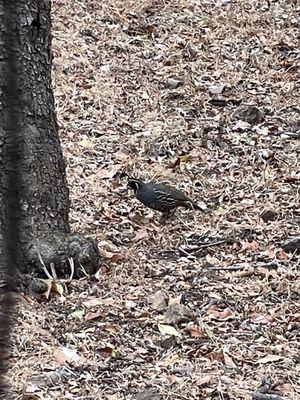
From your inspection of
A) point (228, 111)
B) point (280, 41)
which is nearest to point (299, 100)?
point (228, 111)

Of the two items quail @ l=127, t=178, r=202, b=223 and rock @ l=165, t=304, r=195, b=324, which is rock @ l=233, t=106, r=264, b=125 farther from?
rock @ l=165, t=304, r=195, b=324

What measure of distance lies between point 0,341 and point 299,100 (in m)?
6.16

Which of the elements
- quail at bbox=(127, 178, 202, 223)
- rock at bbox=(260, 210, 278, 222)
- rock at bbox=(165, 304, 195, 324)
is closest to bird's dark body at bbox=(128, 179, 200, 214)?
quail at bbox=(127, 178, 202, 223)

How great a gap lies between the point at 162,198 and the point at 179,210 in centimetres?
26

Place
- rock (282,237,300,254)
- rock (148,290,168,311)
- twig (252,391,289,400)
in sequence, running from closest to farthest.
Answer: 1. twig (252,391,289,400)
2. rock (148,290,168,311)
3. rock (282,237,300,254)

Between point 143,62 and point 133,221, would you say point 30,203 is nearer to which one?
point 133,221

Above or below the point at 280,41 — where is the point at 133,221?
below

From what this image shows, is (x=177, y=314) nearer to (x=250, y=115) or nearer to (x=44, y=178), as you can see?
(x=44, y=178)

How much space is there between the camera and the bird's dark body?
477 centimetres

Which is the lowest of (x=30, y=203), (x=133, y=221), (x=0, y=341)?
(x=133, y=221)

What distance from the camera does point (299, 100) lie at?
652 cm

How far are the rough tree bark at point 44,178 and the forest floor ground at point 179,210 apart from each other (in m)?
0.16

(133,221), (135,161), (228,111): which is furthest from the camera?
(228,111)

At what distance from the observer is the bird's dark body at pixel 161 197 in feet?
15.7
